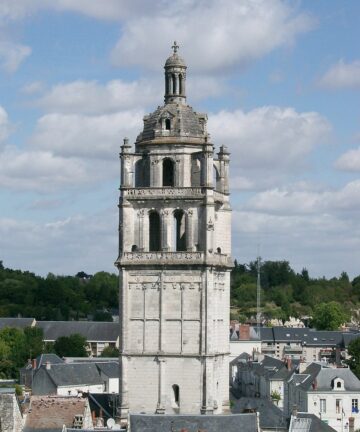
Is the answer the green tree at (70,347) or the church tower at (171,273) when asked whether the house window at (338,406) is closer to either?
the church tower at (171,273)

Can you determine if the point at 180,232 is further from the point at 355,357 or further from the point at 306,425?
the point at 355,357

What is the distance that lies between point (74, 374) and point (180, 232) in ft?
165

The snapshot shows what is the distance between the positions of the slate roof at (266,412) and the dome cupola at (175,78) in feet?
67.5

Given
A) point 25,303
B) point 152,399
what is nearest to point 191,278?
point 152,399

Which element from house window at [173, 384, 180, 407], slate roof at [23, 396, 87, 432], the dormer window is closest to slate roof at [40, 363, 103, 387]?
the dormer window

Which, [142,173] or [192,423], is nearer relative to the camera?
[192,423]

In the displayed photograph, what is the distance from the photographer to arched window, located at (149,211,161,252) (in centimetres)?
5372

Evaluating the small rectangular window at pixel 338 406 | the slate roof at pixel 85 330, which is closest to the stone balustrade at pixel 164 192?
the small rectangular window at pixel 338 406

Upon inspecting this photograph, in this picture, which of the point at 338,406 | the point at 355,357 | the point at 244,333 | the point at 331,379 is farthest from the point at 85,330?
the point at 338,406

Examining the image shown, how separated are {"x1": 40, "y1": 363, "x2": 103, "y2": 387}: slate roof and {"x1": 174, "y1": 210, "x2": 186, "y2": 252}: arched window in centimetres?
4684

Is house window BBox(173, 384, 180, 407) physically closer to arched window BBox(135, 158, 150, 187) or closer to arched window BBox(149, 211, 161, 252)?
arched window BBox(149, 211, 161, 252)

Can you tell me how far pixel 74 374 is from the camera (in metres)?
103

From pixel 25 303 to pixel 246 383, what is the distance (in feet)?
278

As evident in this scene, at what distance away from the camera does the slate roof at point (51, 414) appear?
A: 169ft
